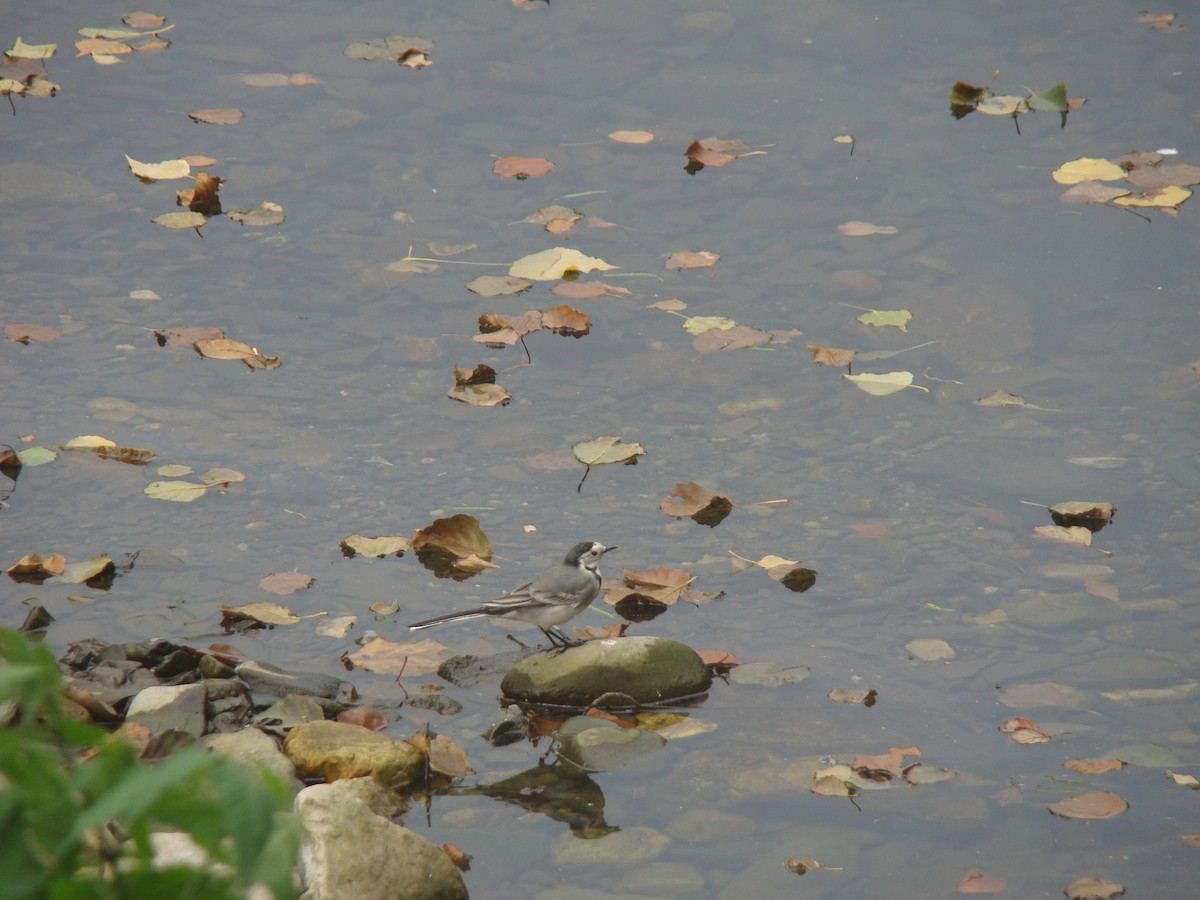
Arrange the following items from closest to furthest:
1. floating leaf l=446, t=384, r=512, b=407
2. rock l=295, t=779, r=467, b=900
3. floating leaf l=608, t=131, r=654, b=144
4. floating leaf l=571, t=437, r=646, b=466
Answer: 1. rock l=295, t=779, r=467, b=900
2. floating leaf l=571, t=437, r=646, b=466
3. floating leaf l=446, t=384, r=512, b=407
4. floating leaf l=608, t=131, r=654, b=144

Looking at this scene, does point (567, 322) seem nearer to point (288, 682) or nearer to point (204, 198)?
point (204, 198)

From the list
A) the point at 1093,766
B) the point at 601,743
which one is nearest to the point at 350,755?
the point at 601,743

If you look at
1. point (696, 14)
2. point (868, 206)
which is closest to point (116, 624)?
point (868, 206)

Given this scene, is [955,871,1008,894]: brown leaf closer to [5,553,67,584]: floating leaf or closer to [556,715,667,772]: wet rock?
[556,715,667,772]: wet rock

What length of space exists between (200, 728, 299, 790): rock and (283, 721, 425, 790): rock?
0.08 metres

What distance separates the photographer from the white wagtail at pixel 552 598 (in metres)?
5.11

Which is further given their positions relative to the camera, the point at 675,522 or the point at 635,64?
the point at 635,64

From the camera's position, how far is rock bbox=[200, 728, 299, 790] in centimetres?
396

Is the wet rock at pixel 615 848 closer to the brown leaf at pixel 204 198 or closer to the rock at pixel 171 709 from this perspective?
the rock at pixel 171 709

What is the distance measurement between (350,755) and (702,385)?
3.87 meters

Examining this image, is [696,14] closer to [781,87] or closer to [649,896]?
[781,87]

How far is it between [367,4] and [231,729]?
8.84 m

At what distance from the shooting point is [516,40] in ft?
35.2

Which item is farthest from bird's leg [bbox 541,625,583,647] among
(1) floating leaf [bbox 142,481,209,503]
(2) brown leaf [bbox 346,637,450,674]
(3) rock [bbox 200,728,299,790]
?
(1) floating leaf [bbox 142,481,209,503]
